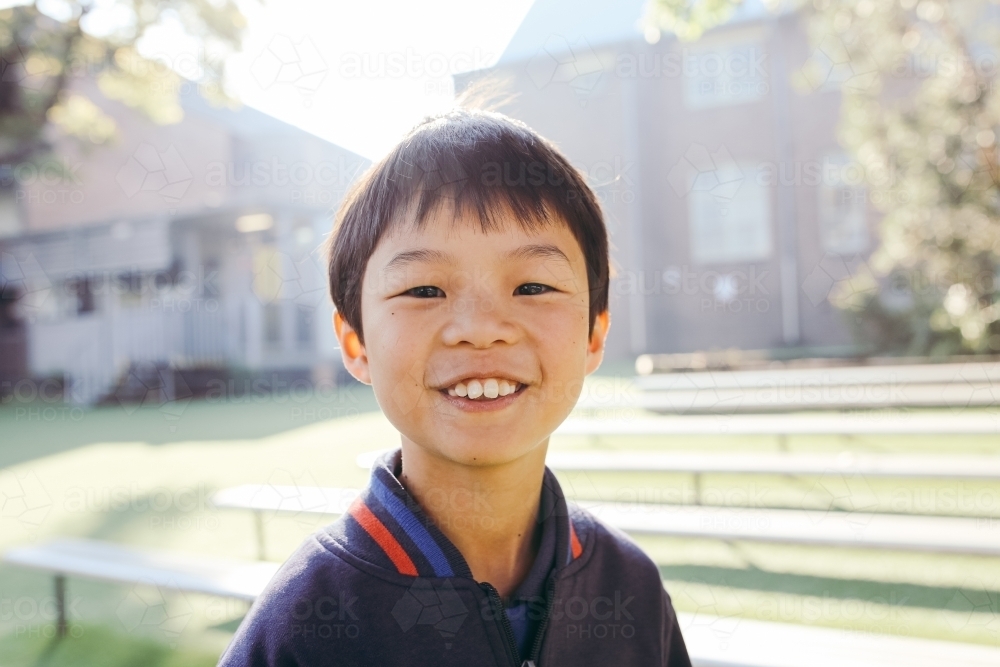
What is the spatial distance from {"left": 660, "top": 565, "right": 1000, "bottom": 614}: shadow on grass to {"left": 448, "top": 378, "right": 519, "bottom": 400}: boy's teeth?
2.01 m

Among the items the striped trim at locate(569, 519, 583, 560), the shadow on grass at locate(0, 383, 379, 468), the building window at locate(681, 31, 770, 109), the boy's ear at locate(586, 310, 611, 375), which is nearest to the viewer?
the striped trim at locate(569, 519, 583, 560)

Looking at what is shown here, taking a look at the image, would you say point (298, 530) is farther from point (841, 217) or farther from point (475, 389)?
point (841, 217)

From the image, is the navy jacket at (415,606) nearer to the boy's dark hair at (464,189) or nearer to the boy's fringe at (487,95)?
the boy's dark hair at (464,189)

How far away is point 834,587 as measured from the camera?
2799mm

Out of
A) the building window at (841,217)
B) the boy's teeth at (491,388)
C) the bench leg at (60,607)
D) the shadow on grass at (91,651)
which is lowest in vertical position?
the shadow on grass at (91,651)

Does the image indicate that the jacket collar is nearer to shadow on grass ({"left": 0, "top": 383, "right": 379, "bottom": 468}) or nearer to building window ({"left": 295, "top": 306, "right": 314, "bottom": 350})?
shadow on grass ({"left": 0, "top": 383, "right": 379, "bottom": 468})

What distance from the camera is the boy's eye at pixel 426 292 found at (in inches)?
39.1

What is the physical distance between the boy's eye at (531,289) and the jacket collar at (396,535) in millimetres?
337

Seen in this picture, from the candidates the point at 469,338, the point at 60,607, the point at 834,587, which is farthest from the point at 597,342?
the point at 60,607

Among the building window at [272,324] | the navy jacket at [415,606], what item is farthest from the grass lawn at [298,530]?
the building window at [272,324]

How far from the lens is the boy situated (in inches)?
38.1

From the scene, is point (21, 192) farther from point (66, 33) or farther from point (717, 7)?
point (717, 7)

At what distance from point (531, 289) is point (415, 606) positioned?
1.51 ft

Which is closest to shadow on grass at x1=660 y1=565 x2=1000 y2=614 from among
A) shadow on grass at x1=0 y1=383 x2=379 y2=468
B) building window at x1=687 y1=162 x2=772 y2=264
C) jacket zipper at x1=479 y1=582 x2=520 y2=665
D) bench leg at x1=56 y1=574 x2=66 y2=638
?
jacket zipper at x1=479 y1=582 x2=520 y2=665
